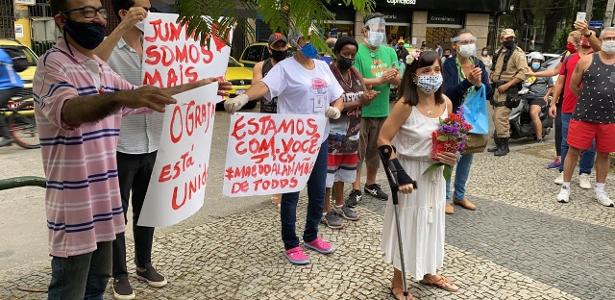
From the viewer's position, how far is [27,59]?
975 centimetres

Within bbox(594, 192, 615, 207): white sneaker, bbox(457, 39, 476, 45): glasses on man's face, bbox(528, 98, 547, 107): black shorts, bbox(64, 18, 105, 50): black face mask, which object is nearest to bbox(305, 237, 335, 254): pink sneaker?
bbox(457, 39, 476, 45): glasses on man's face

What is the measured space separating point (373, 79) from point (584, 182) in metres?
3.24

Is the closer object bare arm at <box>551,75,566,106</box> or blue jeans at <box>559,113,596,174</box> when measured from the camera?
blue jeans at <box>559,113,596,174</box>

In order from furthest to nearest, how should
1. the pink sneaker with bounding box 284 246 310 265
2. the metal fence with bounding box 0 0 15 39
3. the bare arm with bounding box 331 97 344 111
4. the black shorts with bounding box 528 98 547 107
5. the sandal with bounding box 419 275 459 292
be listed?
the metal fence with bounding box 0 0 15 39
the black shorts with bounding box 528 98 547 107
the bare arm with bounding box 331 97 344 111
the pink sneaker with bounding box 284 246 310 265
the sandal with bounding box 419 275 459 292

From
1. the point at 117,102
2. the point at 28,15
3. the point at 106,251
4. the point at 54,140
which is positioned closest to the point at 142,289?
the point at 106,251

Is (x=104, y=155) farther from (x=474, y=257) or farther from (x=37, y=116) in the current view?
(x=474, y=257)

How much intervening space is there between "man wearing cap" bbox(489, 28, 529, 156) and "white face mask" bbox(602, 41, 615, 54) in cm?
199

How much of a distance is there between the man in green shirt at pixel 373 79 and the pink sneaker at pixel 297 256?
1.38m

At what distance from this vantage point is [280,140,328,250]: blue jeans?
4043mm

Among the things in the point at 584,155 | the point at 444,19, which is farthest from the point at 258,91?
the point at 444,19

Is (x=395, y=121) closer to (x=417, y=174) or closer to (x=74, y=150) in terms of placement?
(x=417, y=174)

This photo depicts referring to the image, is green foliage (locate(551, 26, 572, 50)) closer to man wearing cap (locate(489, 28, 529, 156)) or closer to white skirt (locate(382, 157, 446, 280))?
man wearing cap (locate(489, 28, 529, 156))

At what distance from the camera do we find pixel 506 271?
4.01 metres

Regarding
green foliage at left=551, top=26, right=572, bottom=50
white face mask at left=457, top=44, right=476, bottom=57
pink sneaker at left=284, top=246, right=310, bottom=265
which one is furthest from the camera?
green foliage at left=551, top=26, right=572, bottom=50
